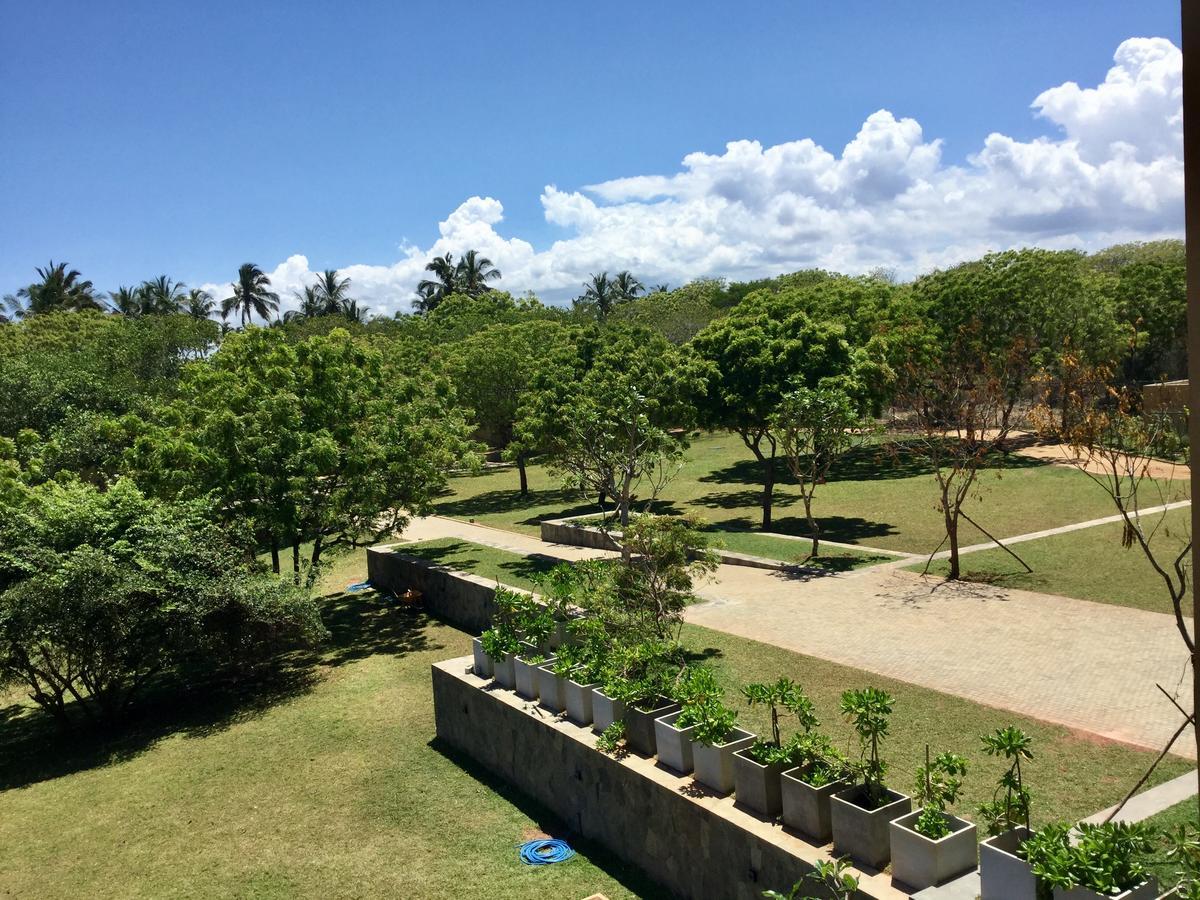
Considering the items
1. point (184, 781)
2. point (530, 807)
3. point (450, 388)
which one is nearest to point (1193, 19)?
point (530, 807)

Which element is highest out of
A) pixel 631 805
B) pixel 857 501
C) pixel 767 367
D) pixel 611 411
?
pixel 767 367

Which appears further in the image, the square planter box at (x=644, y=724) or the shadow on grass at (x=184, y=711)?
the shadow on grass at (x=184, y=711)

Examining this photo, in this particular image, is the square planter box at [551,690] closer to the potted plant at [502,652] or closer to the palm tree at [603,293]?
the potted plant at [502,652]

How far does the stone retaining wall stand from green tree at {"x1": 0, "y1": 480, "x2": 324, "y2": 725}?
405 cm

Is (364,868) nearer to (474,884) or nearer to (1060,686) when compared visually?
(474,884)

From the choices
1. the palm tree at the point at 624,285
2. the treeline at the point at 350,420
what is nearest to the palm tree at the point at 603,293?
the palm tree at the point at 624,285

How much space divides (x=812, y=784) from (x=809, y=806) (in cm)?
18

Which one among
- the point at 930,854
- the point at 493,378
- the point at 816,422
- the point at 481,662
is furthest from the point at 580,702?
the point at 493,378

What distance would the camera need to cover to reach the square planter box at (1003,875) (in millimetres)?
4891

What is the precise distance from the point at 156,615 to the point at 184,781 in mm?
2542

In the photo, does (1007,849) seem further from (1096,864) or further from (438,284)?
(438,284)

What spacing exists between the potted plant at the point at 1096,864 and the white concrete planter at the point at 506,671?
6313 mm

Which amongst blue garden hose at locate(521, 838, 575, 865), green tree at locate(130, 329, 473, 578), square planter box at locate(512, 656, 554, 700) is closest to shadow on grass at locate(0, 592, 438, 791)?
green tree at locate(130, 329, 473, 578)

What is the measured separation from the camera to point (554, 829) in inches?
349
